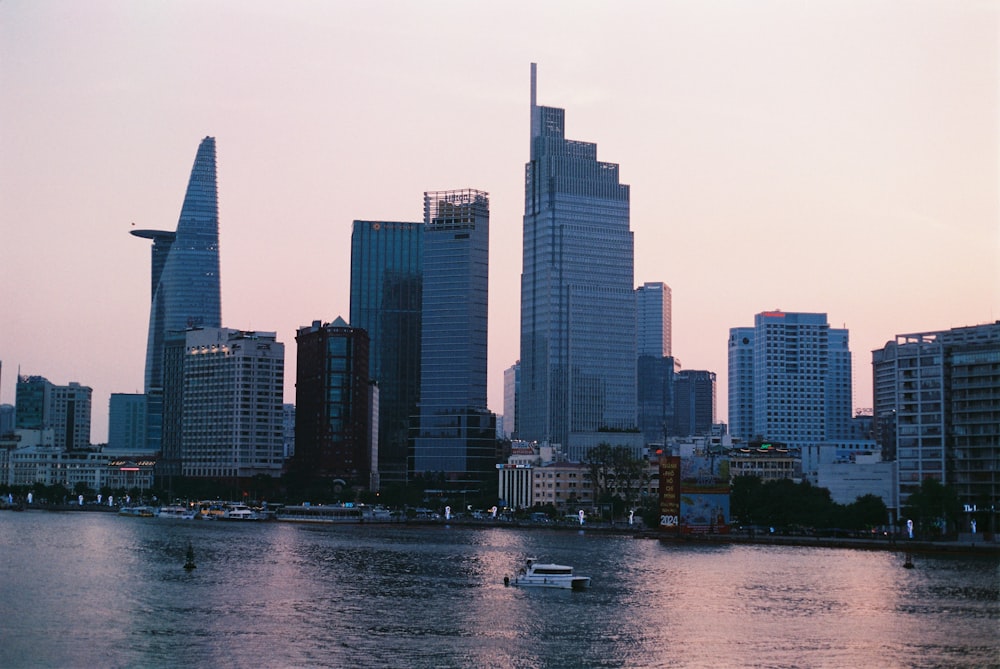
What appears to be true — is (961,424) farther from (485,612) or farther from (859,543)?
(485,612)

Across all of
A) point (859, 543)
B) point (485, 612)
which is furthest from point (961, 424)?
point (485, 612)

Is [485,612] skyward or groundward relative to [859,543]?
groundward

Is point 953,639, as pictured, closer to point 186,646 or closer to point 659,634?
point 659,634

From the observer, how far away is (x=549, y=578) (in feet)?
402

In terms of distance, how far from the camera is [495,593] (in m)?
117

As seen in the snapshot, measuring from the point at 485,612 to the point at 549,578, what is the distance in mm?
20723

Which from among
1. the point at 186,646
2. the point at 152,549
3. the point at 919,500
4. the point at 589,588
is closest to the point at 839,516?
the point at 919,500

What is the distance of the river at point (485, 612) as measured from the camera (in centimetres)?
8200

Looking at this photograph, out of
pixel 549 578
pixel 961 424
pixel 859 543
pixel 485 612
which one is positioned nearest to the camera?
pixel 485 612

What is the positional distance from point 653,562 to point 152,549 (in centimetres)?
6623

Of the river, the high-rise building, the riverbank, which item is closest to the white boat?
the river

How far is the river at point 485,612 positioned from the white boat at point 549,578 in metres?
1.60

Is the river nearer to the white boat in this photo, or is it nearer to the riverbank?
the white boat

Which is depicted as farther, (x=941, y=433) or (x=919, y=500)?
(x=941, y=433)
